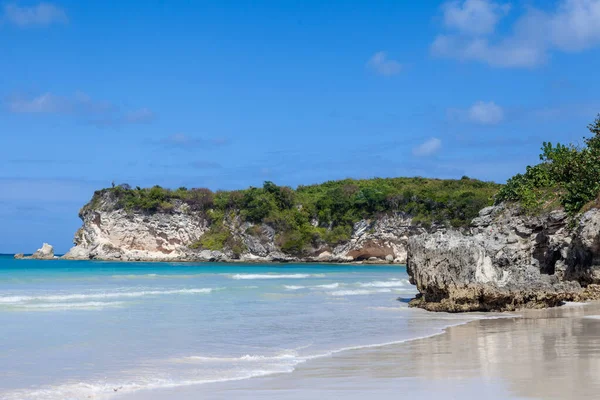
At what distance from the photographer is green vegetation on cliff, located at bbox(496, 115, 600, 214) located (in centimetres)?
2027

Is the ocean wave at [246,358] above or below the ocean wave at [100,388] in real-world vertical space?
below

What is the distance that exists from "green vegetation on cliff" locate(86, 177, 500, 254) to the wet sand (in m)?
49.4

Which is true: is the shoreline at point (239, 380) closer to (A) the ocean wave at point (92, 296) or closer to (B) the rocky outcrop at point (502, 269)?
(B) the rocky outcrop at point (502, 269)

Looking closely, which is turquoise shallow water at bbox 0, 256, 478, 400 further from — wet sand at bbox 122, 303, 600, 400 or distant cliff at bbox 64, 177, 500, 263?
distant cliff at bbox 64, 177, 500, 263

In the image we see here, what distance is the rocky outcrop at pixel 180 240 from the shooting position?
63141 mm

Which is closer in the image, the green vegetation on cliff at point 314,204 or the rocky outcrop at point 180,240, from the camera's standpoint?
the green vegetation on cliff at point 314,204

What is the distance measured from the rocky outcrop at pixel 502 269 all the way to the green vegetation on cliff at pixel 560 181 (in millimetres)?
759

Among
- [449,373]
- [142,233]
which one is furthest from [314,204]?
[449,373]

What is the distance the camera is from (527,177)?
77.5ft

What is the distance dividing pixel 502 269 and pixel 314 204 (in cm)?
4902

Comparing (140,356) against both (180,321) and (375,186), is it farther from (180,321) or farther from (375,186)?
(375,186)

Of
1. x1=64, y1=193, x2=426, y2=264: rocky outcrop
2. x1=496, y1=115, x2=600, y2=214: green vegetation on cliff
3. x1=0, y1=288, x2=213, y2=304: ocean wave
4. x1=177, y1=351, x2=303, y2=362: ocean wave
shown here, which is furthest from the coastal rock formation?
x1=177, y1=351, x2=303, y2=362: ocean wave

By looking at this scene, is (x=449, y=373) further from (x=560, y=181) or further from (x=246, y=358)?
(x=560, y=181)

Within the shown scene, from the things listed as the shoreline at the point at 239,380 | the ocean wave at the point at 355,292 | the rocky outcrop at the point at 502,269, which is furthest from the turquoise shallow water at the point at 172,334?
the rocky outcrop at the point at 502,269
